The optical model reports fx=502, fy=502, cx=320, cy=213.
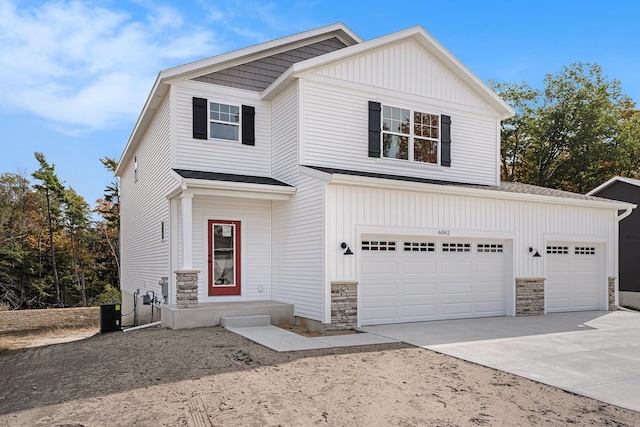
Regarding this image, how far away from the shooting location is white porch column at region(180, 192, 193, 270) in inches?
433

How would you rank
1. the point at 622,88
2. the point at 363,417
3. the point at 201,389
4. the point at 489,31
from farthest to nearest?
the point at 622,88 < the point at 489,31 < the point at 201,389 < the point at 363,417

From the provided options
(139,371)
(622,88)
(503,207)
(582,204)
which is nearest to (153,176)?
(139,371)

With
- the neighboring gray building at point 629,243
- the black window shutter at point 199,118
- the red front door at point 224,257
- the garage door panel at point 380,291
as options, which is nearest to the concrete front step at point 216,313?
the red front door at point 224,257

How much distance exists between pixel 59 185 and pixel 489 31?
98.1ft

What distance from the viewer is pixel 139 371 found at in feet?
22.7

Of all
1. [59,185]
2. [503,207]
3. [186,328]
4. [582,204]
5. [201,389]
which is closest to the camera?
[201,389]

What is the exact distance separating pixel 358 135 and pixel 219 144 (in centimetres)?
351

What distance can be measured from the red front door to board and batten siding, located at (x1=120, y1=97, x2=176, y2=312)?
1.10 meters

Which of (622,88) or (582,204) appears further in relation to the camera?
(622,88)

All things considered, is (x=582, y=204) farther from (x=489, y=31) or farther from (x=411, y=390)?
(x=411, y=390)

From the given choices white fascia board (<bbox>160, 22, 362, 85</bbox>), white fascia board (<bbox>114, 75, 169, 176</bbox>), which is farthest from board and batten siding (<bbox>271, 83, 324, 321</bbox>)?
white fascia board (<bbox>114, 75, 169, 176</bbox>)

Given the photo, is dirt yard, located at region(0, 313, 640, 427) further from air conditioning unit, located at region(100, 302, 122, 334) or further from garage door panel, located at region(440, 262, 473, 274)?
garage door panel, located at region(440, 262, 473, 274)

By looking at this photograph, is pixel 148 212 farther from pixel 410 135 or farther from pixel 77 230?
pixel 77 230

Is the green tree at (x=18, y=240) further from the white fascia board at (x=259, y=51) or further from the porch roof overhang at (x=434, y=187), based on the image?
the porch roof overhang at (x=434, y=187)
